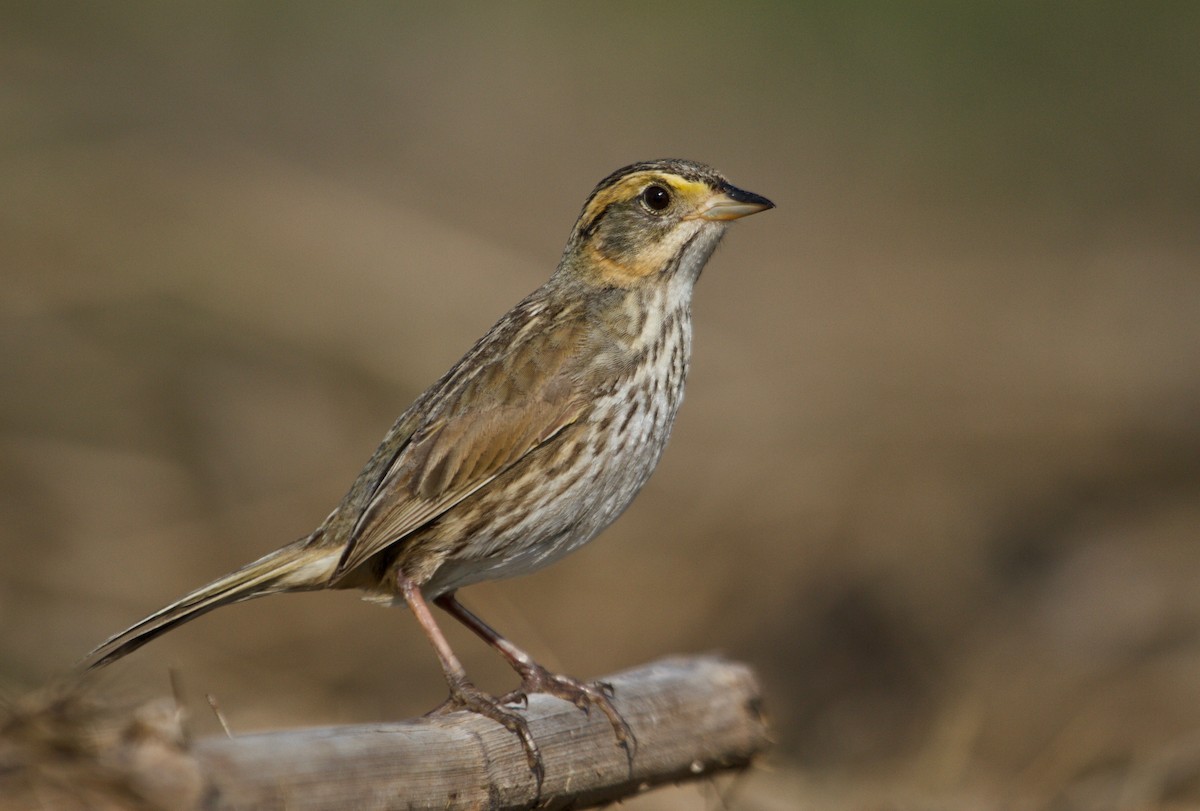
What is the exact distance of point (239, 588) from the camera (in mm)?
5059

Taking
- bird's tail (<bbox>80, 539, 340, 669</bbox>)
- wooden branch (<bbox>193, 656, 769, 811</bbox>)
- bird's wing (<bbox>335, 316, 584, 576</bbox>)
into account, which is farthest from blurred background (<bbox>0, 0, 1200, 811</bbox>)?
bird's tail (<bbox>80, 539, 340, 669</bbox>)

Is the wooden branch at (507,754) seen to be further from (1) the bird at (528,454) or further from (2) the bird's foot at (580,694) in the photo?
(1) the bird at (528,454)

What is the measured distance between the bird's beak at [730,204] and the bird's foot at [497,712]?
1.81m

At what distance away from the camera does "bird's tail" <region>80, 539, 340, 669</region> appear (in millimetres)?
4785

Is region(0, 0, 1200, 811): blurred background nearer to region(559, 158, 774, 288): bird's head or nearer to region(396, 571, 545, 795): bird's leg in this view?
region(396, 571, 545, 795): bird's leg

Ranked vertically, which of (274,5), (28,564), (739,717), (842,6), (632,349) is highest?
(274,5)

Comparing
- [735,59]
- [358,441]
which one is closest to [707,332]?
[358,441]

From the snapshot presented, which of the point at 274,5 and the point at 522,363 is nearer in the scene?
the point at 522,363

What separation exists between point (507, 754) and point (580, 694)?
0.65m

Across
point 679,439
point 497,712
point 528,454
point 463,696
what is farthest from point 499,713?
point 679,439

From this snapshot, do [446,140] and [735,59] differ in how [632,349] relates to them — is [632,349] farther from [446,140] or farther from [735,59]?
[735,59]

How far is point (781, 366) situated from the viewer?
1406cm

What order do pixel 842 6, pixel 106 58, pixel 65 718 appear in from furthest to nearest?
pixel 842 6, pixel 106 58, pixel 65 718

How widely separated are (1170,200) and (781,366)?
18.7ft
